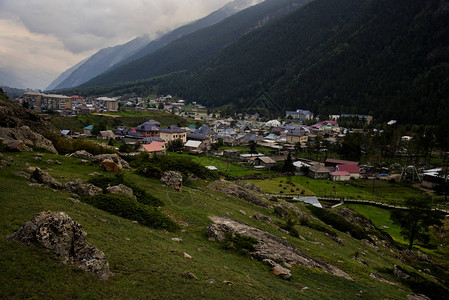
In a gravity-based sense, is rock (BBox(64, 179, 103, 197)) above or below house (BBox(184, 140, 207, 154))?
above

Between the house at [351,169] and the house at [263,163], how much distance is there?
1582 cm

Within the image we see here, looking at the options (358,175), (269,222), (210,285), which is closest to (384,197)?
(358,175)

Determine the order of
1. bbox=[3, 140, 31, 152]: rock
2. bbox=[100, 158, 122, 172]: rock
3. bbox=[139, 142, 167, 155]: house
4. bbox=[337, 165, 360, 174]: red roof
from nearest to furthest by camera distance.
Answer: bbox=[3, 140, 31, 152]: rock, bbox=[100, 158, 122, 172]: rock, bbox=[337, 165, 360, 174]: red roof, bbox=[139, 142, 167, 155]: house

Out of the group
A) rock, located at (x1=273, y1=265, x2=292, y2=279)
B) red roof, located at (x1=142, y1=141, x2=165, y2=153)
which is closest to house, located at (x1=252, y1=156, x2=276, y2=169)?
red roof, located at (x1=142, y1=141, x2=165, y2=153)

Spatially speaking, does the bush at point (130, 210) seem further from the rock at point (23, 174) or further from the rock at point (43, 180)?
the rock at point (23, 174)

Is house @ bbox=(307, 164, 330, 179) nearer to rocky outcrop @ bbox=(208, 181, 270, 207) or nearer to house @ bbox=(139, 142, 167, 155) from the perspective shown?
house @ bbox=(139, 142, 167, 155)

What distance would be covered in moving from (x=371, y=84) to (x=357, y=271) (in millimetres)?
183089

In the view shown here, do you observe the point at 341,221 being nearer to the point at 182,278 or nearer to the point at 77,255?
the point at 182,278

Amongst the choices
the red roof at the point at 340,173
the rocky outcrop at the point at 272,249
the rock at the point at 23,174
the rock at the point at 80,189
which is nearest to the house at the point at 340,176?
the red roof at the point at 340,173

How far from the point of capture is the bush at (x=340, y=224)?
96.3 feet

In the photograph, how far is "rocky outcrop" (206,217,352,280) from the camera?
14703mm

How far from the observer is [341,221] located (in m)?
30.9

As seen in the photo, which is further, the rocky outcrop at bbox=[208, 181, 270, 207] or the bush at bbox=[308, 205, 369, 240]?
the rocky outcrop at bbox=[208, 181, 270, 207]

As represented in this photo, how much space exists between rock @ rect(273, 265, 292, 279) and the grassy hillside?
271 mm
